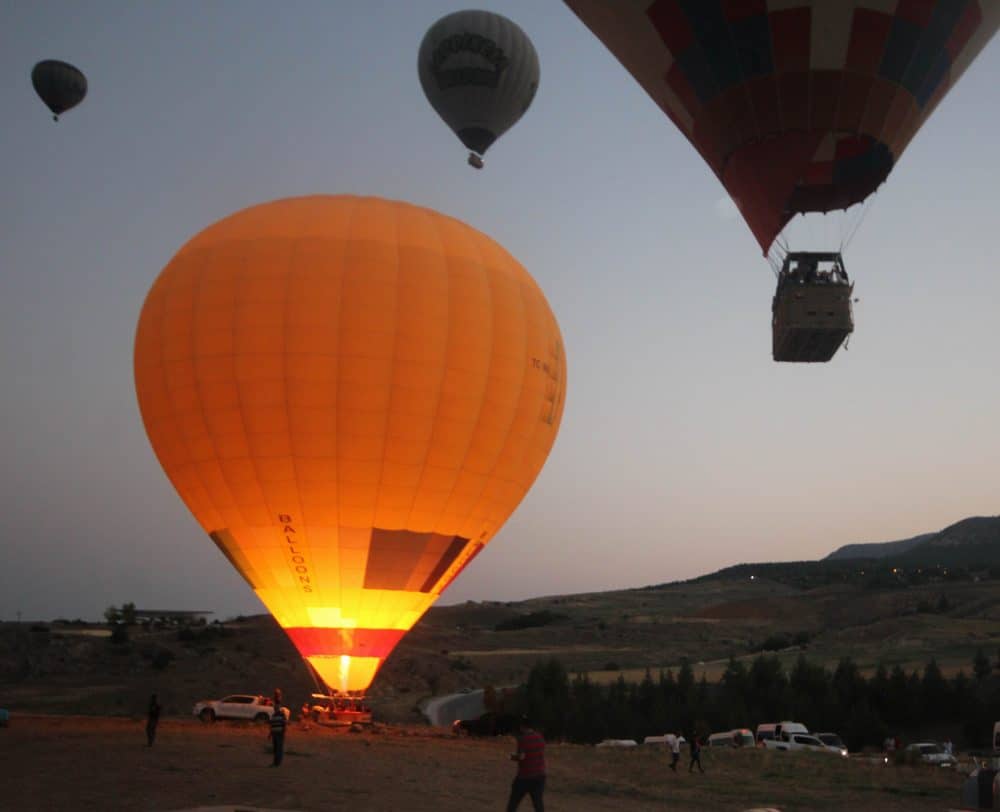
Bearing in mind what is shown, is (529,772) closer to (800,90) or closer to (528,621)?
(800,90)

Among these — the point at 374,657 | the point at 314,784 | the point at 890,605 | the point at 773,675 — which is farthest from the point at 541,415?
the point at 890,605

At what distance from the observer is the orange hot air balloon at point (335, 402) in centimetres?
2302

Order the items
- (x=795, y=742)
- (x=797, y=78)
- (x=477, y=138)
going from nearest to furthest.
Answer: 1. (x=797, y=78)
2. (x=795, y=742)
3. (x=477, y=138)

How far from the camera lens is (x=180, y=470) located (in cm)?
2417

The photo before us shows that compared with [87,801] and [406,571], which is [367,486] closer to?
[406,571]

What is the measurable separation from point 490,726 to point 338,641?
20.8 feet

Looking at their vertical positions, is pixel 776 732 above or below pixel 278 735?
below

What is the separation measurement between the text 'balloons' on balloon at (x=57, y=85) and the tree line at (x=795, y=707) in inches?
1143

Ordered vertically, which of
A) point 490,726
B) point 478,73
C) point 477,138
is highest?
point 478,73

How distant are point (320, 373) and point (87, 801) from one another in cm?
1117

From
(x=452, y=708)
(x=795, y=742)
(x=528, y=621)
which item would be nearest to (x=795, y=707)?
(x=795, y=742)

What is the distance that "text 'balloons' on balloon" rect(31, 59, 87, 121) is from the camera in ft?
150

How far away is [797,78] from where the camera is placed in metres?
21.8

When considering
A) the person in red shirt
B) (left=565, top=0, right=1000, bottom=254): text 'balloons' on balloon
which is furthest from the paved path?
the person in red shirt
